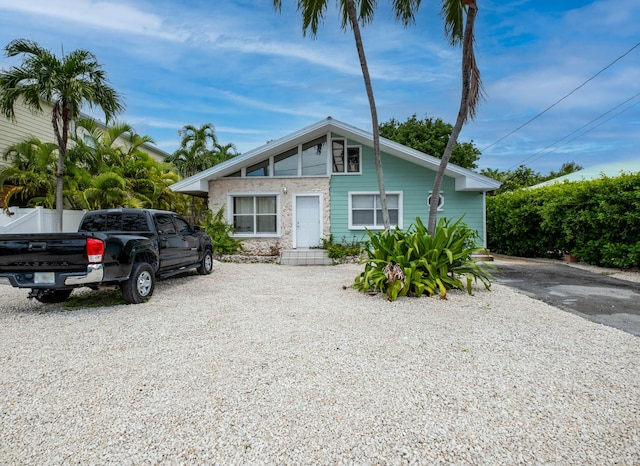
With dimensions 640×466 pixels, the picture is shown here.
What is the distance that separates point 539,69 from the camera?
15.3 metres

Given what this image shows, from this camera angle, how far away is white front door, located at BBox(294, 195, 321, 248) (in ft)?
44.3

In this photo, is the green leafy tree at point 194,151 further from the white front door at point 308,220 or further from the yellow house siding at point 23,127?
the white front door at point 308,220

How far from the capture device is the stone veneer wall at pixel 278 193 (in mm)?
13445

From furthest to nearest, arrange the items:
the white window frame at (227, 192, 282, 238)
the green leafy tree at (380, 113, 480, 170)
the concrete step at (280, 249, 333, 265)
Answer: the green leafy tree at (380, 113, 480, 170) → the white window frame at (227, 192, 282, 238) → the concrete step at (280, 249, 333, 265)

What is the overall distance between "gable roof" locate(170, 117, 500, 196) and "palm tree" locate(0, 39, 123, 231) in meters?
3.84

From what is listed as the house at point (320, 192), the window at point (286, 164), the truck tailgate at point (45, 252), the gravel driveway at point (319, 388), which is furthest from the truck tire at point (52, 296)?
the window at point (286, 164)

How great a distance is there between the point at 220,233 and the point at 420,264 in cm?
869

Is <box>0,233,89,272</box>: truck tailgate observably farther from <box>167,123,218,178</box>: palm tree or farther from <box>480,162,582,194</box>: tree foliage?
<box>480,162,582,194</box>: tree foliage

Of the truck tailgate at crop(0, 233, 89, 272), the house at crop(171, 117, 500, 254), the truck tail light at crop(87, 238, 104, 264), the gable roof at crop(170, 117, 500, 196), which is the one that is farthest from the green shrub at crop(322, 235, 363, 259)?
the truck tailgate at crop(0, 233, 89, 272)

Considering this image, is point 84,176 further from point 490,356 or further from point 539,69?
point 539,69

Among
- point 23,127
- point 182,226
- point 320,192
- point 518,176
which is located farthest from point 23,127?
point 518,176

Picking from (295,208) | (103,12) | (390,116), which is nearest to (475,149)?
(390,116)

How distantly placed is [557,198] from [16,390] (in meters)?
13.7

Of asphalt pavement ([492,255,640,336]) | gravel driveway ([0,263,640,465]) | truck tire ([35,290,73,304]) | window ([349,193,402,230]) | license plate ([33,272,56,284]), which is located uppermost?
window ([349,193,402,230])
